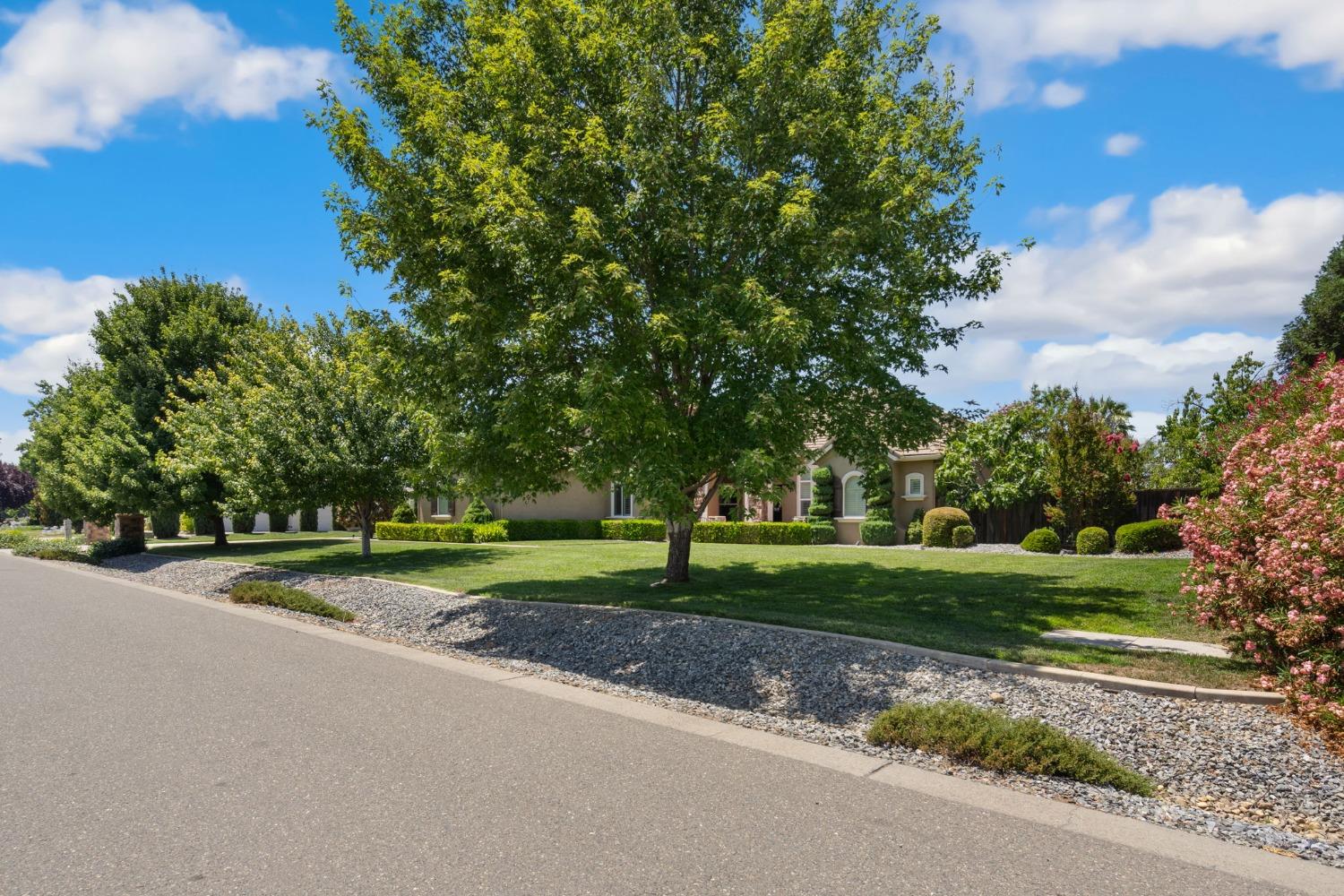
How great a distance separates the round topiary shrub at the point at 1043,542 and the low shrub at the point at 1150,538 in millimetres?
2026

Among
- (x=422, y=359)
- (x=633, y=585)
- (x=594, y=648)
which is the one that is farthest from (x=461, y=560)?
(x=594, y=648)

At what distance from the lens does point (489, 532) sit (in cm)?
2858

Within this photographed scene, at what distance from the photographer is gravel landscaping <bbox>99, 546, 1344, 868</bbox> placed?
17.0 feet

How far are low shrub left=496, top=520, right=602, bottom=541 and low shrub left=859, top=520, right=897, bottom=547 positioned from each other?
1131 centimetres

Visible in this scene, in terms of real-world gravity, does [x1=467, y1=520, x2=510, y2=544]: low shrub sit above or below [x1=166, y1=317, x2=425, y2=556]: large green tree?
below

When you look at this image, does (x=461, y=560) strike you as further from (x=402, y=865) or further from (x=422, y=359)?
(x=402, y=865)

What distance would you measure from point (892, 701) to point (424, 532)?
26.2m

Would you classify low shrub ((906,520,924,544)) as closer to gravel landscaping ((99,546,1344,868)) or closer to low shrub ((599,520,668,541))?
low shrub ((599,520,668,541))

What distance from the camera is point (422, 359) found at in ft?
37.4

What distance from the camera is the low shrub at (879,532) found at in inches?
1004

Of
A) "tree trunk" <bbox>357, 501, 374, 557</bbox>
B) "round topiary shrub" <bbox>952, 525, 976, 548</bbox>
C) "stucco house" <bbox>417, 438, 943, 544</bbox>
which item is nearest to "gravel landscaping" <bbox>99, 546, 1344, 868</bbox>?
"tree trunk" <bbox>357, 501, 374, 557</bbox>

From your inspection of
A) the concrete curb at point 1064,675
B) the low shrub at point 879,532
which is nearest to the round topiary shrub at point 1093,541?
the low shrub at point 879,532

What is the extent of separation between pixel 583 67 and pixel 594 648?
26.1ft

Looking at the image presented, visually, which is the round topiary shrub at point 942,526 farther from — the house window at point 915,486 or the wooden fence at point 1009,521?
the house window at point 915,486
